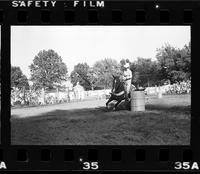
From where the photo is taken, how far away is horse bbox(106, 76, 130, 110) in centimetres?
1025

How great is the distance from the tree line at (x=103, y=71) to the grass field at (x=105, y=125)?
0.49 metres

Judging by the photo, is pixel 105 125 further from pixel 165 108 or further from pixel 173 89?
Result: pixel 173 89

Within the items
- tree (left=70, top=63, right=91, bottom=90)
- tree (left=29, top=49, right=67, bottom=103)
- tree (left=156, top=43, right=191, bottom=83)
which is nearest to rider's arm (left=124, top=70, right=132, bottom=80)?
tree (left=156, top=43, right=191, bottom=83)

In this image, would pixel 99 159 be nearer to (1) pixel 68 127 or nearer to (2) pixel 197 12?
(1) pixel 68 127

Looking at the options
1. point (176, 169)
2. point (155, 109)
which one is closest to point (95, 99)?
point (155, 109)

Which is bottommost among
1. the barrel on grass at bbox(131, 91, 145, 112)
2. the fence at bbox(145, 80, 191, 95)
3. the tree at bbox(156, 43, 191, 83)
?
the barrel on grass at bbox(131, 91, 145, 112)

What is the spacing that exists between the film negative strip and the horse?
0.16ft

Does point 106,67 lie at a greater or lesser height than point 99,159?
greater

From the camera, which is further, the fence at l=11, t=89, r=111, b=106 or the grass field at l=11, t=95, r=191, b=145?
the fence at l=11, t=89, r=111, b=106

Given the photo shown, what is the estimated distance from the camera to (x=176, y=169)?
10102 millimetres

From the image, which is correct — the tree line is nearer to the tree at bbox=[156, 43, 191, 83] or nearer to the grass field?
the tree at bbox=[156, 43, 191, 83]

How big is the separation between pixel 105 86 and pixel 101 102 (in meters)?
0.36

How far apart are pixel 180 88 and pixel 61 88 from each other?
2.59 metres

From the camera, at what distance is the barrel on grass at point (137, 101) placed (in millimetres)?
10180
